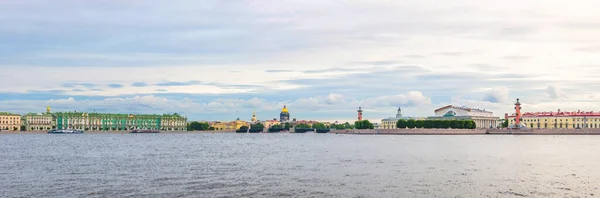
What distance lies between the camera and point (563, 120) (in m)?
150

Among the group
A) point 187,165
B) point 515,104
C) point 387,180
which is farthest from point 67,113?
point 387,180

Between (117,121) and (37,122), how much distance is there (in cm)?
1947

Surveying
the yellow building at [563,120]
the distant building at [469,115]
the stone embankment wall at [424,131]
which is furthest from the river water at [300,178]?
the distant building at [469,115]

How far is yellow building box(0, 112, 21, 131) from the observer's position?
151 meters

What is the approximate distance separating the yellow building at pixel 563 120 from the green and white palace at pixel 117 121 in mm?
93929

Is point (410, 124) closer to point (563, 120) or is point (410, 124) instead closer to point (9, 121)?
point (563, 120)

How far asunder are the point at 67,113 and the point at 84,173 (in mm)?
141577

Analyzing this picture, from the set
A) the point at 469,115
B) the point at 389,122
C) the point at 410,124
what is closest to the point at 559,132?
the point at 410,124

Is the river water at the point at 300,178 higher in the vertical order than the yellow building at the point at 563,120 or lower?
lower

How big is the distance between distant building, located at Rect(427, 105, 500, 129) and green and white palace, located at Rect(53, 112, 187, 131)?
239 ft

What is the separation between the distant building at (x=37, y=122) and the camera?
6230 inches

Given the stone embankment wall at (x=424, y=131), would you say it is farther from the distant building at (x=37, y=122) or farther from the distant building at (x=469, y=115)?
the distant building at (x=37, y=122)

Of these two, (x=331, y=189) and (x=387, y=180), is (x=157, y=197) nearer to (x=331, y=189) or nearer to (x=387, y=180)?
(x=331, y=189)

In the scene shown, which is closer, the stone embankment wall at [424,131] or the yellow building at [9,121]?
the stone embankment wall at [424,131]
